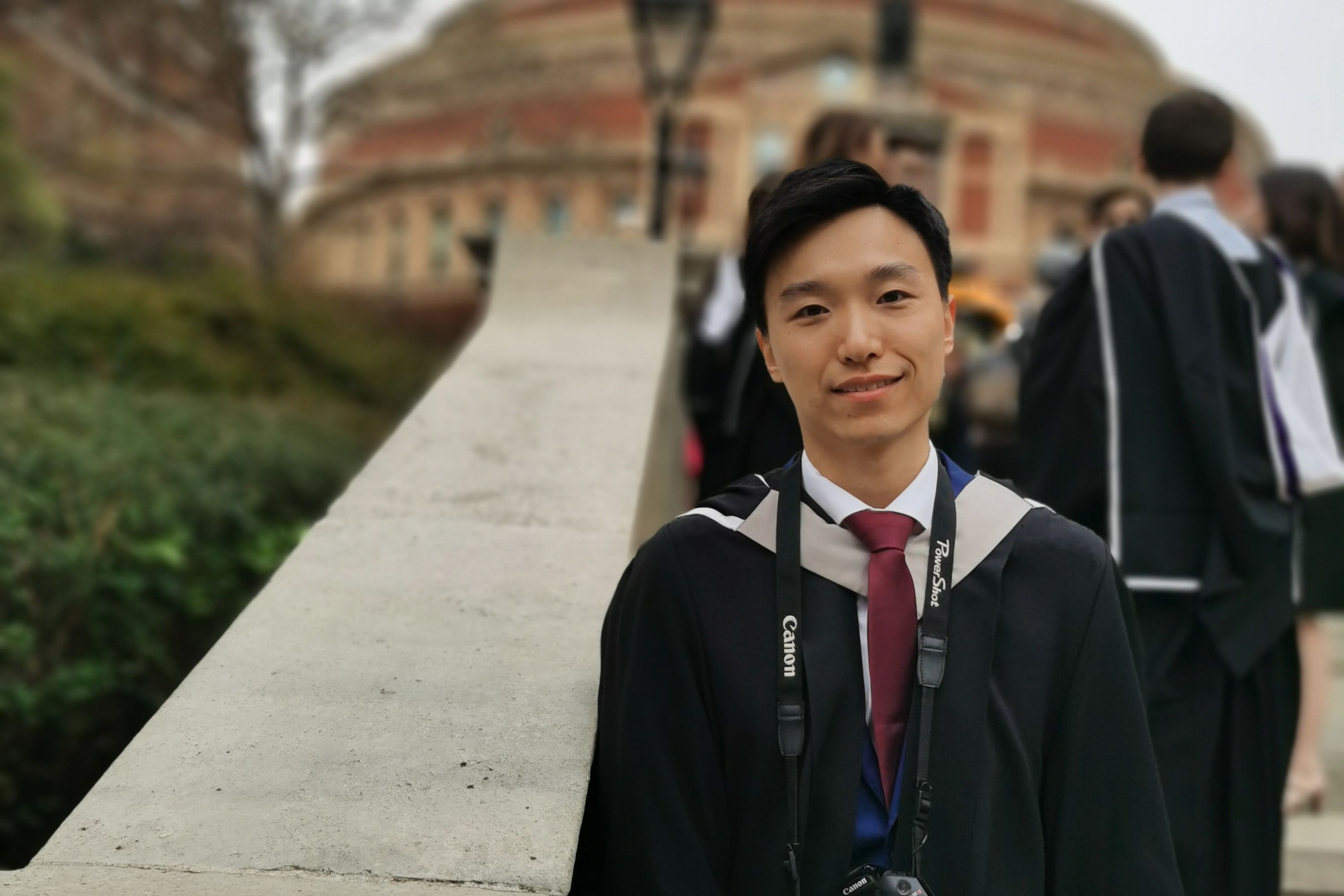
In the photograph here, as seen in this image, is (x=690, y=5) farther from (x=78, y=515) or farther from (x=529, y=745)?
(x=529, y=745)

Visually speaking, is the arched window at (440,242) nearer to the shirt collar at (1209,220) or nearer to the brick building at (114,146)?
the brick building at (114,146)

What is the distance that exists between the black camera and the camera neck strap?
24 mm

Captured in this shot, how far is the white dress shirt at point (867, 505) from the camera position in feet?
7.41

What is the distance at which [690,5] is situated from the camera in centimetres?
861

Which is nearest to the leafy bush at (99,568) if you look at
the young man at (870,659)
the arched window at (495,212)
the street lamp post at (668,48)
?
the young man at (870,659)

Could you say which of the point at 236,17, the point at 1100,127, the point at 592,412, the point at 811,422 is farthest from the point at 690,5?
the point at 1100,127

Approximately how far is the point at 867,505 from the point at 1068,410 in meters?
1.63

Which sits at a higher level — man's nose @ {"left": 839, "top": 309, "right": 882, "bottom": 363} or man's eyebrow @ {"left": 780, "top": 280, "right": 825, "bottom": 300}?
man's eyebrow @ {"left": 780, "top": 280, "right": 825, "bottom": 300}

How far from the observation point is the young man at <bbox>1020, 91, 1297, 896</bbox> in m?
3.46

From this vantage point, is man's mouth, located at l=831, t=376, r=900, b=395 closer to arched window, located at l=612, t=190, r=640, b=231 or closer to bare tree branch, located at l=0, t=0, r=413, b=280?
bare tree branch, located at l=0, t=0, r=413, b=280

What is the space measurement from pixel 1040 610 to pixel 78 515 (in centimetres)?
337

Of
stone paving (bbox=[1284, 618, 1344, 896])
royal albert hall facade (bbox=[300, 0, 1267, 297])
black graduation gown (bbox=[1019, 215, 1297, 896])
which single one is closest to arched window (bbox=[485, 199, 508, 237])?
royal albert hall facade (bbox=[300, 0, 1267, 297])

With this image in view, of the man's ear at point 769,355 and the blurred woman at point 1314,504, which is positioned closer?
the man's ear at point 769,355

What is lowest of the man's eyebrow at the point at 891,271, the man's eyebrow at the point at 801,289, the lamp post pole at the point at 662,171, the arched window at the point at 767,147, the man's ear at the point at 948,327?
the man's ear at the point at 948,327
